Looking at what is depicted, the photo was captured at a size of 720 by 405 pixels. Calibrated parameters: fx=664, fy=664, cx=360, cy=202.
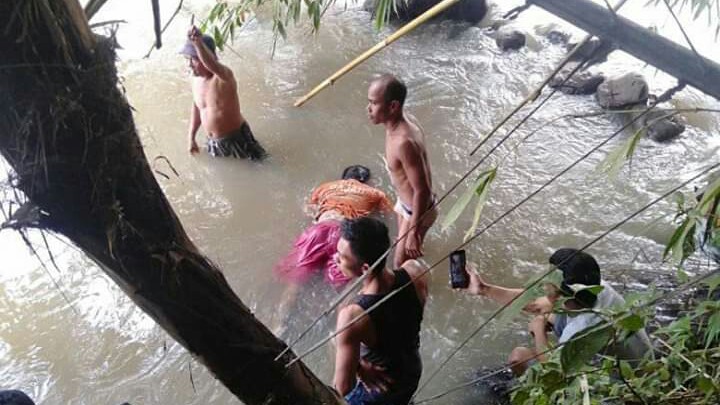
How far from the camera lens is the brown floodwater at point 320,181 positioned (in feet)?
12.5

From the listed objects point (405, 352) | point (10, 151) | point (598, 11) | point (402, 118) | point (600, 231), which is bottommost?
point (600, 231)

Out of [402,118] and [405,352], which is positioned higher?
[402,118]

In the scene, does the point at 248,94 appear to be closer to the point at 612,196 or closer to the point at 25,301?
the point at 25,301

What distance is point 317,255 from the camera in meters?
4.00

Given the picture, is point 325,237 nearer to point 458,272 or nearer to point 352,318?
point 458,272

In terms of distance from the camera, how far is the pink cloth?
3932 mm

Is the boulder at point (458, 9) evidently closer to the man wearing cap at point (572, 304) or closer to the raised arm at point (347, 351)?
the man wearing cap at point (572, 304)

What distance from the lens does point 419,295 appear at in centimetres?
287

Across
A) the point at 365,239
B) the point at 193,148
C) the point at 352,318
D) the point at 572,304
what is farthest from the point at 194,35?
the point at 572,304

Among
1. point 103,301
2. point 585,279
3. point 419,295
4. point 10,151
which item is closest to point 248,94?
point 103,301

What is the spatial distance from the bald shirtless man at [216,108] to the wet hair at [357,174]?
0.81 metres

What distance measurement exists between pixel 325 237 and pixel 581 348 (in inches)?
109

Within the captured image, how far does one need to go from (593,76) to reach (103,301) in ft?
14.4

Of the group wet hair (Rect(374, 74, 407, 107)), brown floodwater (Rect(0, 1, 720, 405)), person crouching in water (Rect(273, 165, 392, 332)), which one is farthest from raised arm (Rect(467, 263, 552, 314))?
wet hair (Rect(374, 74, 407, 107))
